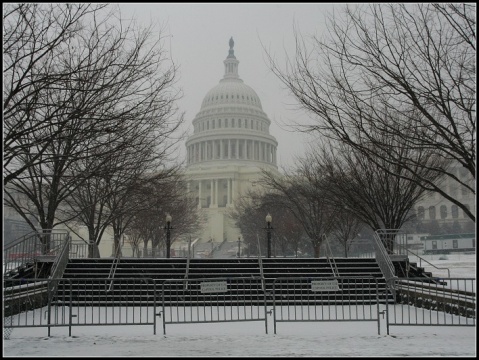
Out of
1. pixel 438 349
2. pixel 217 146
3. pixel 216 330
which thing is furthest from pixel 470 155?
pixel 217 146

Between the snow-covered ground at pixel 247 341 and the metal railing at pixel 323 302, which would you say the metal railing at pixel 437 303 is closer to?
the metal railing at pixel 323 302

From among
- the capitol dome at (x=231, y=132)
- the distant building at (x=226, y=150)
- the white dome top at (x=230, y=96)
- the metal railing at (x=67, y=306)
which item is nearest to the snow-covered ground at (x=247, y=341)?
the metal railing at (x=67, y=306)

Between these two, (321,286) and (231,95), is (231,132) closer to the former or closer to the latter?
(231,95)

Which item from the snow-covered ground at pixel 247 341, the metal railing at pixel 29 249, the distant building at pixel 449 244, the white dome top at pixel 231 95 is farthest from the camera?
the white dome top at pixel 231 95

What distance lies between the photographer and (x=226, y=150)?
11394 cm

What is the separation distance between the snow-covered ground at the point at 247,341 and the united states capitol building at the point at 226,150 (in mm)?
84038

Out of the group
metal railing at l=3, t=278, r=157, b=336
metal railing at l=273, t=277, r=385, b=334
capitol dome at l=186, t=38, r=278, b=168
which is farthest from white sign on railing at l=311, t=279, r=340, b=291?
capitol dome at l=186, t=38, r=278, b=168

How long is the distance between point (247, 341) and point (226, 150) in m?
105

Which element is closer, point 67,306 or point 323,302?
point 67,306

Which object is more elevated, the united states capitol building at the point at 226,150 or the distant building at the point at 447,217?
the united states capitol building at the point at 226,150

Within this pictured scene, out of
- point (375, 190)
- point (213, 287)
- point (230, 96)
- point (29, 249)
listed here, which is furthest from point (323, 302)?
point (230, 96)

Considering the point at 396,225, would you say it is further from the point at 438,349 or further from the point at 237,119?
the point at 237,119

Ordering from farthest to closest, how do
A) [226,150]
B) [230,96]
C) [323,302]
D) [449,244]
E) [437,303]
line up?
[230,96] → [226,150] → [449,244] → [323,302] → [437,303]

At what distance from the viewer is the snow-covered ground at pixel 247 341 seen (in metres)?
8.19
